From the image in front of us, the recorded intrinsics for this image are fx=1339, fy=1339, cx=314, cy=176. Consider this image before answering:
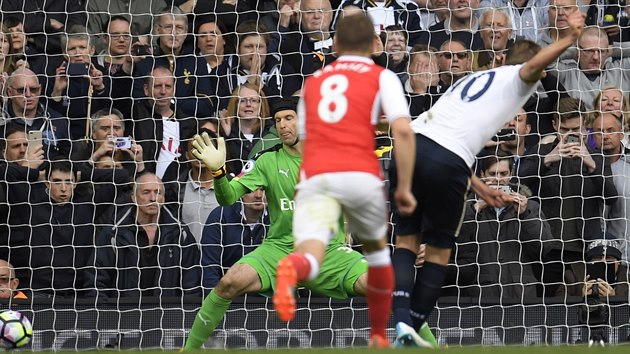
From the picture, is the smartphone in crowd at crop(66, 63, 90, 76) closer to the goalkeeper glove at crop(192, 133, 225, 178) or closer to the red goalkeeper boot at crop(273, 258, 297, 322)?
the goalkeeper glove at crop(192, 133, 225, 178)

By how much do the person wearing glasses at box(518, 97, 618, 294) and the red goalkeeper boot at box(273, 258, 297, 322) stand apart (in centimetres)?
504

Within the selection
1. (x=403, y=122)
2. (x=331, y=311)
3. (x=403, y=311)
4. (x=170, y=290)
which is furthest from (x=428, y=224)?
(x=170, y=290)

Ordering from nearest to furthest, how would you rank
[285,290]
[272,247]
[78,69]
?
[285,290] < [272,247] < [78,69]

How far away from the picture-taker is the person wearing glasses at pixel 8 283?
36.1 ft

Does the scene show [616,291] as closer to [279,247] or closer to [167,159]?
[279,247]

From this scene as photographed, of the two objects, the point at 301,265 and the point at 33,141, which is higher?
the point at 33,141

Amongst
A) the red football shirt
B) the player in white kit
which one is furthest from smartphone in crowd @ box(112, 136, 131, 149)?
the red football shirt

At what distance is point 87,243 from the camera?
1137cm

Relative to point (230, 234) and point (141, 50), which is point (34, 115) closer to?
point (141, 50)

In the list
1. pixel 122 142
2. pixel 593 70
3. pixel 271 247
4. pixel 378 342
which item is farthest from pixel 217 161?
pixel 593 70

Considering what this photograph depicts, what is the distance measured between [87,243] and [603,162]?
437cm

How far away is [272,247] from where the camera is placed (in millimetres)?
9445

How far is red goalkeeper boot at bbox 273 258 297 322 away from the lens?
612 centimetres

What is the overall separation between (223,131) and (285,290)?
5.73 metres
